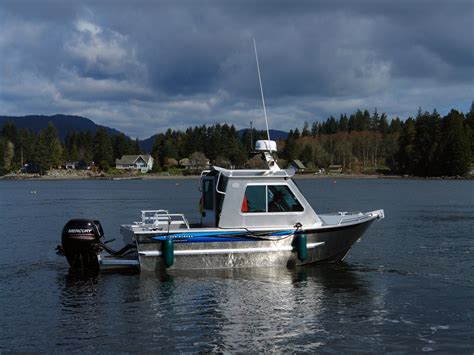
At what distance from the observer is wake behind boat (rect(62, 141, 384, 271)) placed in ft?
56.5

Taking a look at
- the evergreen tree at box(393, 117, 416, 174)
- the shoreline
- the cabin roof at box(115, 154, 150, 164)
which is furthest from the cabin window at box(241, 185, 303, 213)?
the cabin roof at box(115, 154, 150, 164)

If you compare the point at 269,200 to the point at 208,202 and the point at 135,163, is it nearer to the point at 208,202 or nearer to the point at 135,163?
the point at 208,202

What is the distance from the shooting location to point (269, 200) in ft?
59.2

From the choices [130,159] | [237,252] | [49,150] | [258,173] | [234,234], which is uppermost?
[49,150]

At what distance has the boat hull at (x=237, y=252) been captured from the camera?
17203 mm

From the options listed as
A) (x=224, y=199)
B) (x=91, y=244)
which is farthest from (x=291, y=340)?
(x=91, y=244)

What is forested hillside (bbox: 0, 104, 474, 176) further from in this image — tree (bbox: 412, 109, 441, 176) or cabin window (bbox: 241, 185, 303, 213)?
cabin window (bbox: 241, 185, 303, 213)

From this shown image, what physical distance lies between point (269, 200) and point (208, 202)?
2.07 m

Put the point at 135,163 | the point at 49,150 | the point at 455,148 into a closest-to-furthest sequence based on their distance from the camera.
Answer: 1. the point at 455,148
2. the point at 49,150
3. the point at 135,163

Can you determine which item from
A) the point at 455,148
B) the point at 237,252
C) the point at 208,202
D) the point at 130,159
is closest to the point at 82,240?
the point at 208,202

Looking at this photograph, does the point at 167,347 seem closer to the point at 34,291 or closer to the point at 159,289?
the point at 159,289

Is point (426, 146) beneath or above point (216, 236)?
above

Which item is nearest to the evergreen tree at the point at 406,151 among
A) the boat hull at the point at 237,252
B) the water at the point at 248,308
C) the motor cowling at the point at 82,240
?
the water at the point at 248,308

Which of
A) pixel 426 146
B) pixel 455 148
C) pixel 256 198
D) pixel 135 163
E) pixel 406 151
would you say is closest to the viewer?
pixel 256 198
